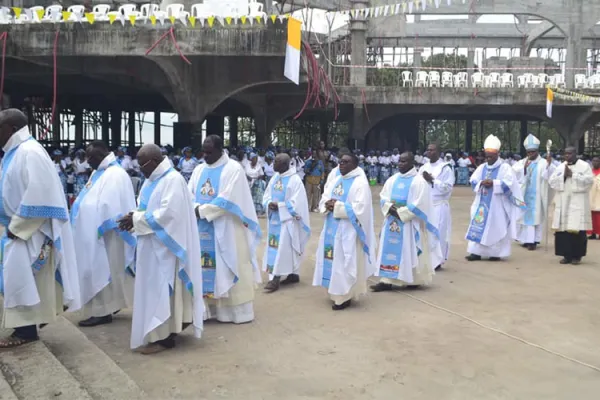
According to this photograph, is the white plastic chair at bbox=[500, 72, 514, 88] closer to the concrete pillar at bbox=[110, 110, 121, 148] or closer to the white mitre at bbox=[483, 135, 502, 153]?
the concrete pillar at bbox=[110, 110, 121, 148]

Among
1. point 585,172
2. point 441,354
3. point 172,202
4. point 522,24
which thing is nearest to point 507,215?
point 585,172

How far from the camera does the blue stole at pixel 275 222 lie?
26.7ft

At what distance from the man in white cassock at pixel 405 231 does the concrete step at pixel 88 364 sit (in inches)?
148

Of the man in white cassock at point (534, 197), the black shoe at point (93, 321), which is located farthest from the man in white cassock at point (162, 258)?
the man in white cassock at point (534, 197)

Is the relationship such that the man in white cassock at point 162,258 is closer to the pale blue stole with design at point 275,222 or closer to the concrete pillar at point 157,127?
the pale blue stole with design at point 275,222

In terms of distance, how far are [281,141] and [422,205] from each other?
96.5 feet

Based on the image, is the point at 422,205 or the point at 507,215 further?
the point at 507,215

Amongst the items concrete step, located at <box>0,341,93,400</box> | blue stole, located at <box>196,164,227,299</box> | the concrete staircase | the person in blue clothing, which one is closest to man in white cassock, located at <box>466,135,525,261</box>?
blue stole, located at <box>196,164,227,299</box>

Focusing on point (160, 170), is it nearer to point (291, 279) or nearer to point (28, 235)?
point (28, 235)

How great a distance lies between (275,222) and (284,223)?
0.14m

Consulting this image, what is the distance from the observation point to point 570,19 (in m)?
28.7

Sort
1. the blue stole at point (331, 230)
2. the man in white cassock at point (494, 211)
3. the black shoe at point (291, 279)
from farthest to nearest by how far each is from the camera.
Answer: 1. the man in white cassock at point (494, 211)
2. the black shoe at point (291, 279)
3. the blue stole at point (331, 230)

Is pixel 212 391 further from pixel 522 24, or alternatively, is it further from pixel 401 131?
pixel 522 24

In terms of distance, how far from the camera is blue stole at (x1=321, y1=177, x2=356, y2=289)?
7129mm
